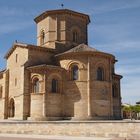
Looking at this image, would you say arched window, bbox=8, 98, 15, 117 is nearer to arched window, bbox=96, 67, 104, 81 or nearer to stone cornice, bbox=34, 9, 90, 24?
arched window, bbox=96, 67, 104, 81

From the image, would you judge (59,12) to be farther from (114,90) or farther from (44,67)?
(114,90)

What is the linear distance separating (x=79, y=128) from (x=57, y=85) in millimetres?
10589

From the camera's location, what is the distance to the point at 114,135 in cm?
2136

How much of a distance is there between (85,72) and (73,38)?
727 centimetres

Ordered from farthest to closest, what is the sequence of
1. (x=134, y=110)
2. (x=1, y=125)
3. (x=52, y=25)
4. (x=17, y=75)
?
(x=134, y=110), (x=52, y=25), (x=17, y=75), (x=1, y=125)

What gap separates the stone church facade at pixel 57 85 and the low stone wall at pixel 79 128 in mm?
5561

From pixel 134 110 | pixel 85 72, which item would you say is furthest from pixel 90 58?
pixel 134 110

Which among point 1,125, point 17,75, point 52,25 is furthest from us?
point 52,25

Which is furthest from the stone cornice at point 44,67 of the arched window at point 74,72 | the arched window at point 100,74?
the arched window at point 100,74

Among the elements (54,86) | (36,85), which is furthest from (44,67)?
(54,86)

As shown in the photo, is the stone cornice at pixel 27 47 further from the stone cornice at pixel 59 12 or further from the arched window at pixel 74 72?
the stone cornice at pixel 59 12

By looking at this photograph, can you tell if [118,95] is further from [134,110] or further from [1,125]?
[134,110]

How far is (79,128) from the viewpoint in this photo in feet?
75.0

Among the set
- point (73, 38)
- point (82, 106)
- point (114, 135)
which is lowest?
point (114, 135)
